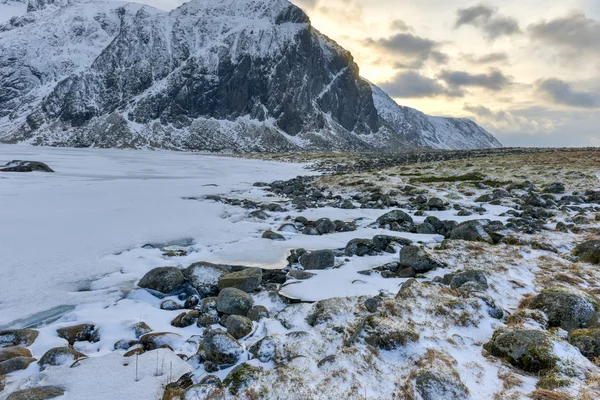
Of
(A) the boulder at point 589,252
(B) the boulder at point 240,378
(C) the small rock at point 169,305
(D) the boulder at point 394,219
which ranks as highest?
(A) the boulder at point 589,252

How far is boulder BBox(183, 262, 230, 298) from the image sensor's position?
26.0 ft

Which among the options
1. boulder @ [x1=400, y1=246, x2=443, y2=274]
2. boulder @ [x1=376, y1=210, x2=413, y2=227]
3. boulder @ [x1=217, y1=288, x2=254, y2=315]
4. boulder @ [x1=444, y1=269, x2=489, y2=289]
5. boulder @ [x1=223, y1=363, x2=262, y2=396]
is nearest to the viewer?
boulder @ [x1=223, y1=363, x2=262, y2=396]

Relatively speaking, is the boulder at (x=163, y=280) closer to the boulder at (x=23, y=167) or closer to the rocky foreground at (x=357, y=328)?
the rocky foreground at (x=357, y=328)

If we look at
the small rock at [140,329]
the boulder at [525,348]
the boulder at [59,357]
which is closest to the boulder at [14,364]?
the boulder at [59,357]

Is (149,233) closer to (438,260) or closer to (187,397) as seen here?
(187,397)

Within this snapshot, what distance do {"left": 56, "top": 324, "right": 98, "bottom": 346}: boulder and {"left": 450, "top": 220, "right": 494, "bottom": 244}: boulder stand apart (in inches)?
454

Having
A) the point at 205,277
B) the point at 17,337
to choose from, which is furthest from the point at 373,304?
the point at 17,337

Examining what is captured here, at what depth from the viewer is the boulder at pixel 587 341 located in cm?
468

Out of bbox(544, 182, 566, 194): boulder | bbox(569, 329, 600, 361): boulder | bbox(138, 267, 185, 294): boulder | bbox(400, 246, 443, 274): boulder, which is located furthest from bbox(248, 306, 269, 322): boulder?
bbox(544, 182, 566, 194): boulder

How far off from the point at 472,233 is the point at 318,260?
6106 millimetres

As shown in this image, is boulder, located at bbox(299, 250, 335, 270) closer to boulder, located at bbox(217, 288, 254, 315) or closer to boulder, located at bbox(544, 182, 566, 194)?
boulder, located at bbox(217, 288, 254, 315)

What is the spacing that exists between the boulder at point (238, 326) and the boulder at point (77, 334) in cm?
250

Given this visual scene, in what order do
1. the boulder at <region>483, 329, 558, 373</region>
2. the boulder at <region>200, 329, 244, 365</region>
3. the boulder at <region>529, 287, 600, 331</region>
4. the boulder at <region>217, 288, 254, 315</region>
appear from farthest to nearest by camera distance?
1. the boulder at <region>217, 288, 254, 315</region>
2. the boulder at <region>529, 287, 600, 331</region>
3. the boulder at <region>200, 329, 244, 365</region>
4. the boulder at <region>483, 329, 558, 373</region>

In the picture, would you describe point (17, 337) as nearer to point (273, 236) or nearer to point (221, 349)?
point (221, 349)
